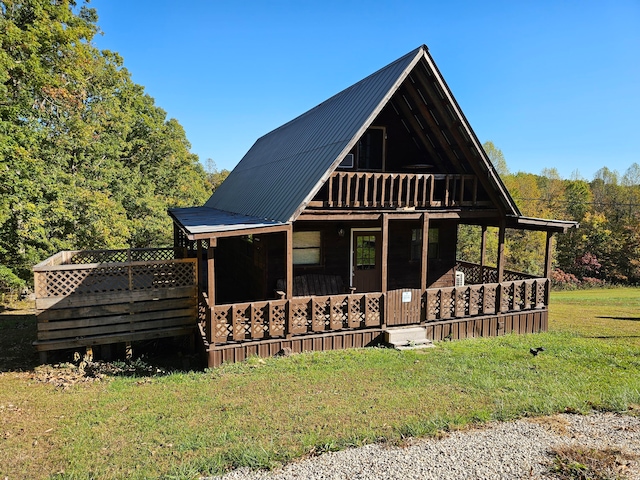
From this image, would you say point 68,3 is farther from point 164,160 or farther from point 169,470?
point 169,470

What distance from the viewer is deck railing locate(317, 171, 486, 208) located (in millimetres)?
11289

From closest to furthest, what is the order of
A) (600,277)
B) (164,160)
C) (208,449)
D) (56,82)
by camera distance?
(208,449) < (56,82) < (164,160) < (600,277)

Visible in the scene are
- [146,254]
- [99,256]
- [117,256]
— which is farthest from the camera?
[146,254]

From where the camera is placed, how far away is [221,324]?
1003cm

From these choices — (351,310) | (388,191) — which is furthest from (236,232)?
(388,191)

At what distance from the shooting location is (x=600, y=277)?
4588 cm

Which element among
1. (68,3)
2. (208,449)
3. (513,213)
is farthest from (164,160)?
(208,449)

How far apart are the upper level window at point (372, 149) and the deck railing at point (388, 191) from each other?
51.7 inches

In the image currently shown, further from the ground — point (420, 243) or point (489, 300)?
point (420, 243)

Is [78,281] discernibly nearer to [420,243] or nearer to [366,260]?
[366,260]

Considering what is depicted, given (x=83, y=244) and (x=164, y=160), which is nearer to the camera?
(x=83, y=244)

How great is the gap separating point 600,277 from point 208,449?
51514 millimetres

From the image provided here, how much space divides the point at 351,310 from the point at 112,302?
21.0 feet

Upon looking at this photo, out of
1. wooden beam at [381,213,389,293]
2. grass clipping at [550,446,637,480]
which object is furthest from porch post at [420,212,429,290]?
grass clipping at [550,446,637,480]
